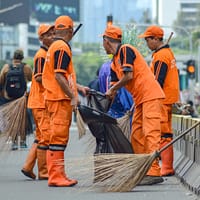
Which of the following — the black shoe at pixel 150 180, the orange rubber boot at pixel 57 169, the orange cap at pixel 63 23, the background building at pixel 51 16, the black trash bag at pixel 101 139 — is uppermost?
the orange cap at pixel 63 23

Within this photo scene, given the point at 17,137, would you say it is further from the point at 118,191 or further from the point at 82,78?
the point at 82,78

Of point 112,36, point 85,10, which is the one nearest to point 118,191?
point 112,36

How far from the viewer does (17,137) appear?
14047 mm

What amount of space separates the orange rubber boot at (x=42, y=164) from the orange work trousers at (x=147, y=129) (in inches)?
54.0

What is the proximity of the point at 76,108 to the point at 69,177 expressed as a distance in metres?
1.19

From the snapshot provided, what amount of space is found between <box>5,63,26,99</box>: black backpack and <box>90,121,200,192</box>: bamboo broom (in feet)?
21.2

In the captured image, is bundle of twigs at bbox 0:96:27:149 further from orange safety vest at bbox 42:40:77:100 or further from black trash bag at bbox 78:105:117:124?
black trash bag at bbox 78:105:117:124

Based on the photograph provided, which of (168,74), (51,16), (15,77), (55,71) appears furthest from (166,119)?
(51,16)

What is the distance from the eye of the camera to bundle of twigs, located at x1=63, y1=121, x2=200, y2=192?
1162 cm

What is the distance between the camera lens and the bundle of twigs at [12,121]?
1392cm

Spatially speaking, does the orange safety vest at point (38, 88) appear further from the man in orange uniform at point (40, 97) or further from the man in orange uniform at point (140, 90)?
the man in orange uniform at point (140, 90)

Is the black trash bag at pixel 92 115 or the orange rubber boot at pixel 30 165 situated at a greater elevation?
the black trash bag at pixel 92 115

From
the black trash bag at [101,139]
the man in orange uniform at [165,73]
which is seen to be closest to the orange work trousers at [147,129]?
the black trash bag at [101,139]

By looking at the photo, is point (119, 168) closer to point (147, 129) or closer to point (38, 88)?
point (147, 129)
